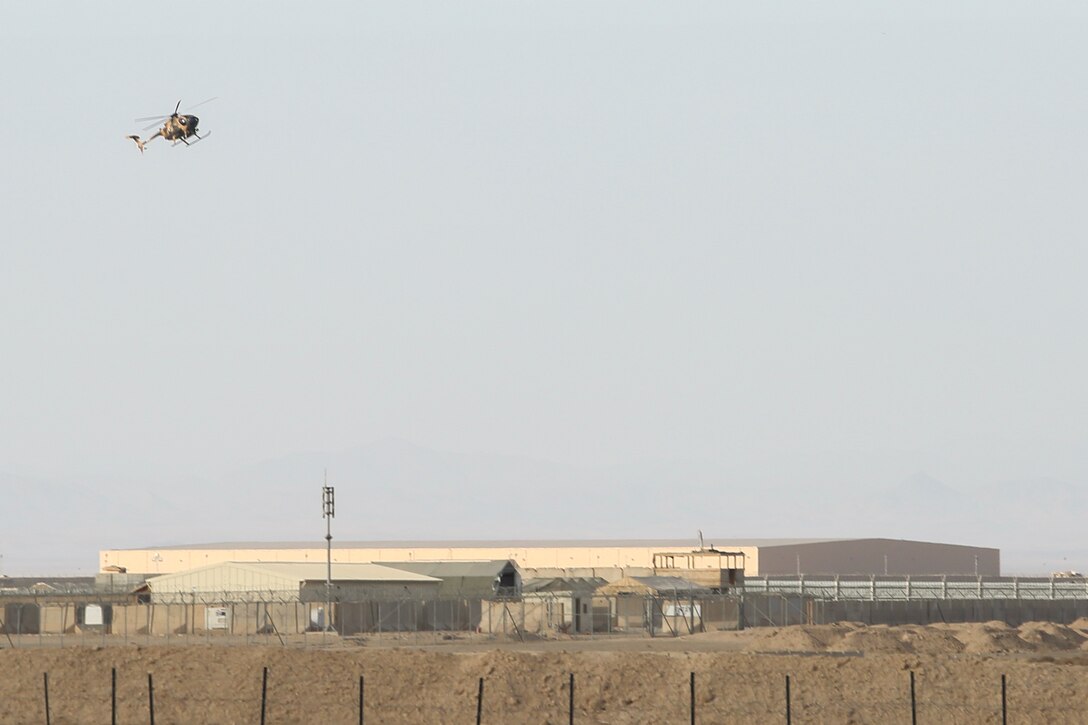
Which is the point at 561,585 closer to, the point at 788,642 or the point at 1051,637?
the point at 1051,637

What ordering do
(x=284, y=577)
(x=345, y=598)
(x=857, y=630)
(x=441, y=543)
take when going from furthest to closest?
(x=441, y=543) < (x=284, y=577) < (x=345, y=598) < (x=857, y=630)

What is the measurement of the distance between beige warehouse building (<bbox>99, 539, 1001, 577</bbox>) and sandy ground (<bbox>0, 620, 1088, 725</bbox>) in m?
88.2

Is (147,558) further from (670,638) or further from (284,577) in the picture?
(670,638)

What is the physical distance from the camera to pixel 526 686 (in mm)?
63469

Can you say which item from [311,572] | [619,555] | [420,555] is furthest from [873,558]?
[311,572]

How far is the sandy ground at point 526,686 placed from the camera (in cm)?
5909

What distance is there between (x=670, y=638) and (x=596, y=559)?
7388cm

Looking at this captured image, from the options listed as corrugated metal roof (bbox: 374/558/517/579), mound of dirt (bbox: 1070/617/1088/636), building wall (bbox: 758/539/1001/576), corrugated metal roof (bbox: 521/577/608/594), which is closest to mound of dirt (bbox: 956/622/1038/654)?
mound of dirt (bbox: 1070/617/1088/636)

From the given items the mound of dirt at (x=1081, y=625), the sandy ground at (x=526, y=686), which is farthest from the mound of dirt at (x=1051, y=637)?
the sandy ground at (x=526, y=686)

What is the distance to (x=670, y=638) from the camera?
9250 cm

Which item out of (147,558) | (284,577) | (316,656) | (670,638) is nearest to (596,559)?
(147,558)

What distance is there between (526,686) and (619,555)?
10251 centimetres

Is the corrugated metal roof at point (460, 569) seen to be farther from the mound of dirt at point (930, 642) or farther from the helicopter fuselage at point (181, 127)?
the helicopter fuselage at point (181, 127)

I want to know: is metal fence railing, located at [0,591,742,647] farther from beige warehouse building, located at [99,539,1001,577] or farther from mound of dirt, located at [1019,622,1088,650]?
beige warehouse building, located at [99,539,1001,577]
